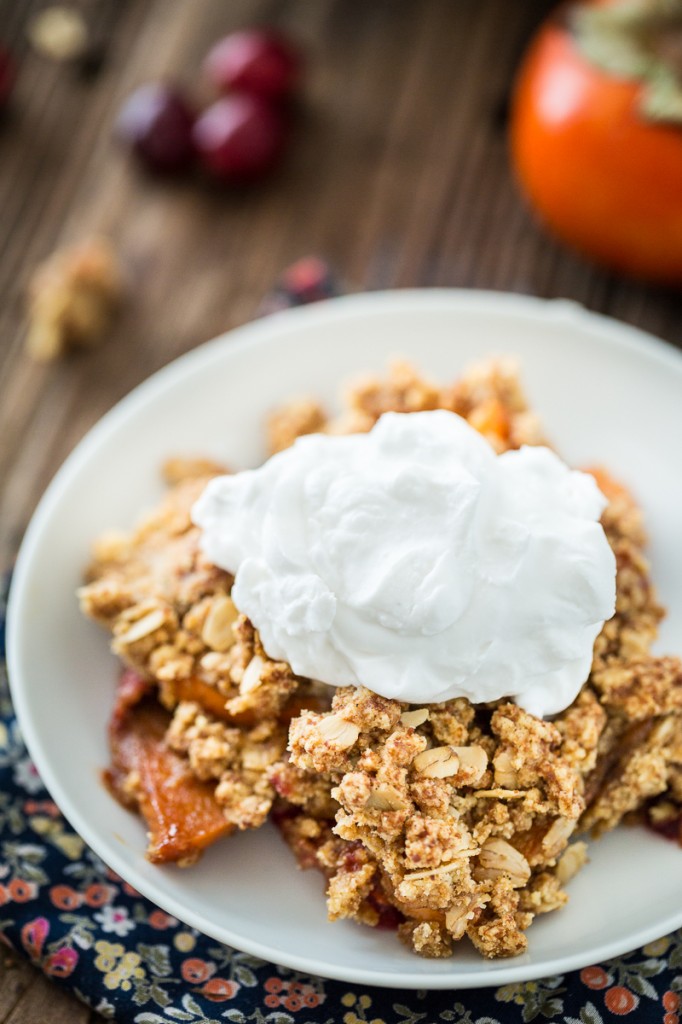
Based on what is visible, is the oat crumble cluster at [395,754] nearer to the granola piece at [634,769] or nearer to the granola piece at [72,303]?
the granola piece at [634,769]

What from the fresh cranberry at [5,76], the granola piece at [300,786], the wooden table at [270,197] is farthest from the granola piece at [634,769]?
the fresh cranberry at [5,76]

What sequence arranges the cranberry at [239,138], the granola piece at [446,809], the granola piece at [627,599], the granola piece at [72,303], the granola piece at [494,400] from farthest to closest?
the cranberry at [239,138], the granola piece at [72,303], the granola piece at [494,400], the granola piece at [627,599], the granola piece at [446,809]

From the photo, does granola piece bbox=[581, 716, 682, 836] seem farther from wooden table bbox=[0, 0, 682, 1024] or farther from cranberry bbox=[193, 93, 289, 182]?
cranberry bbox=[193, 93, 289, 182]

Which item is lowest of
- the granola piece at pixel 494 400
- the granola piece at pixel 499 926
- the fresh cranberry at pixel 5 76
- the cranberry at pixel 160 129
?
the granola piece at pixel 499 926

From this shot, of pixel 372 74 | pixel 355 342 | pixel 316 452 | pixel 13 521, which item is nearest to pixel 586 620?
pixel 316 452

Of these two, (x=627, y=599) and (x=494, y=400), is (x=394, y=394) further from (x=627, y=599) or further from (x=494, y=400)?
(x=627, y=599)

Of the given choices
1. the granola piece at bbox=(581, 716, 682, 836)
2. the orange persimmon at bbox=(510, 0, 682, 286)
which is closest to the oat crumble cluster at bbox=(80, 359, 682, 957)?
the granola piece at bbox=(581, 716, 682, 836)
